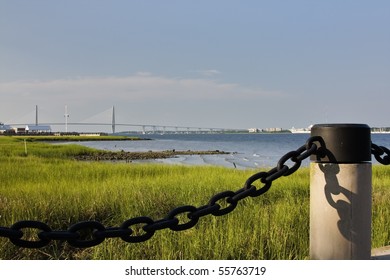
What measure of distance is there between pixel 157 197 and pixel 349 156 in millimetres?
4734

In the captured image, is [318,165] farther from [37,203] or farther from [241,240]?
[37,203]

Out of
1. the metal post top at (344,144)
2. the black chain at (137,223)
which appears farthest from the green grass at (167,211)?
the metal post top at (344,144)

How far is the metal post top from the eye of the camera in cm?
188

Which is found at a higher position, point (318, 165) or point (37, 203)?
point (318, 165)

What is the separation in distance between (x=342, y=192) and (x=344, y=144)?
0.21 metres

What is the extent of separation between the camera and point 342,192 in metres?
1.88

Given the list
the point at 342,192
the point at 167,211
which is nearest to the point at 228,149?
the point at 167,211

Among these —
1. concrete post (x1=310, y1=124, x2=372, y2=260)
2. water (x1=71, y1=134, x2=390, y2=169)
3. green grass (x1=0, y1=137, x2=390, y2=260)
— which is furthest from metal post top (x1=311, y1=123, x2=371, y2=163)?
water (x1=71, y1=134, x2=390, y2=169)

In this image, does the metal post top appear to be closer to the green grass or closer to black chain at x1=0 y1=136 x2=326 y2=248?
black chain at x1=0 y1=136 x2=326 y2=248
